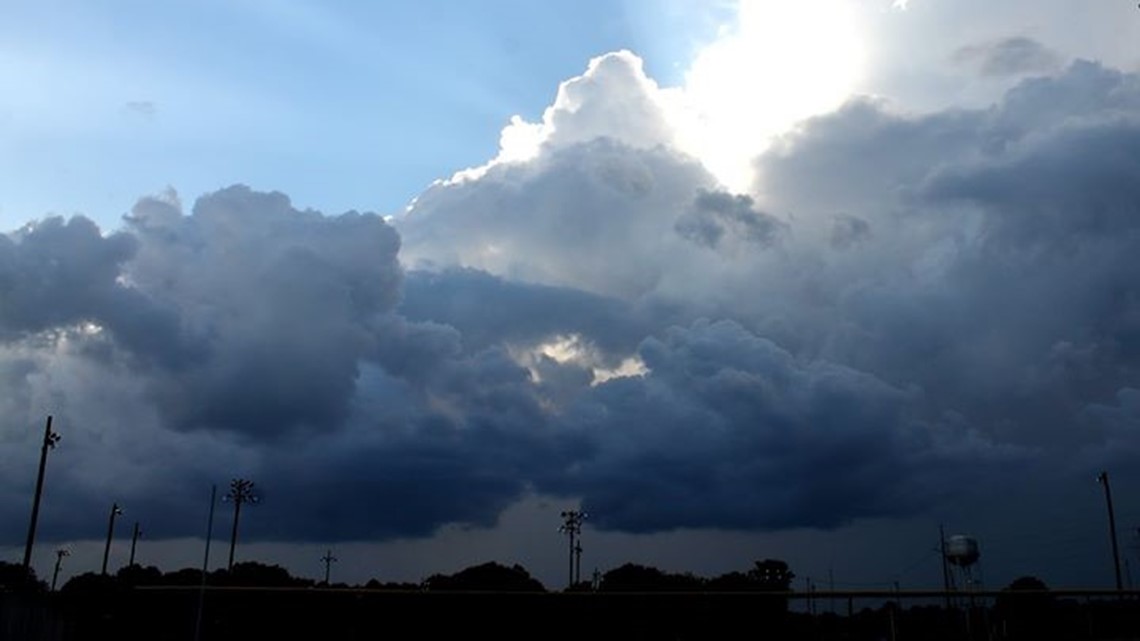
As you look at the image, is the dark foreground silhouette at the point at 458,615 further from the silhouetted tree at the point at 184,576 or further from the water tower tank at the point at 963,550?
the silhouetted tree at the point at 184,576

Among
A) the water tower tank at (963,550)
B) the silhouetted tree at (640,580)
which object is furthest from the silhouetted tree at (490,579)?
the water tower tank at (963,550)

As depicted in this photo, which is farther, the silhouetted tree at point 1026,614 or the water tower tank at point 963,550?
the water tower tank at point 963,550

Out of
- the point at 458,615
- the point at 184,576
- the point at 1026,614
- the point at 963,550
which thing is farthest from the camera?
the point at 184,576

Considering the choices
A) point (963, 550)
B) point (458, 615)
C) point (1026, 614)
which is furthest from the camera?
point (963, 550)

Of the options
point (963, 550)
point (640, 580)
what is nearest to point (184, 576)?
point (640, 580)

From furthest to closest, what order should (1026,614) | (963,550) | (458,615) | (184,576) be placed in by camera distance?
(184,576), (963,550), (1026,614), (458,615)

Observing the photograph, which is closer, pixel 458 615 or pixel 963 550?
pixel 458 615

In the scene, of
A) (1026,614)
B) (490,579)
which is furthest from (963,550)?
(490,579)

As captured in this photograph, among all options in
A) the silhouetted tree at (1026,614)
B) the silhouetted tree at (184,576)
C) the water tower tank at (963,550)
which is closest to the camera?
the silhouetted tree at (1026,614)

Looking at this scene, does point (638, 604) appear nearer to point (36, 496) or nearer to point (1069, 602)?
point (1069, 602)

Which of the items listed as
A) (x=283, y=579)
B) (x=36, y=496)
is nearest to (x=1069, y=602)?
(x=36, y=496)

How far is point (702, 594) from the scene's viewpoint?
24094 mm

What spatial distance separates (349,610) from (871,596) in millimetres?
12105

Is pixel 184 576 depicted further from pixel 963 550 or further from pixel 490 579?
pixel 963 550
